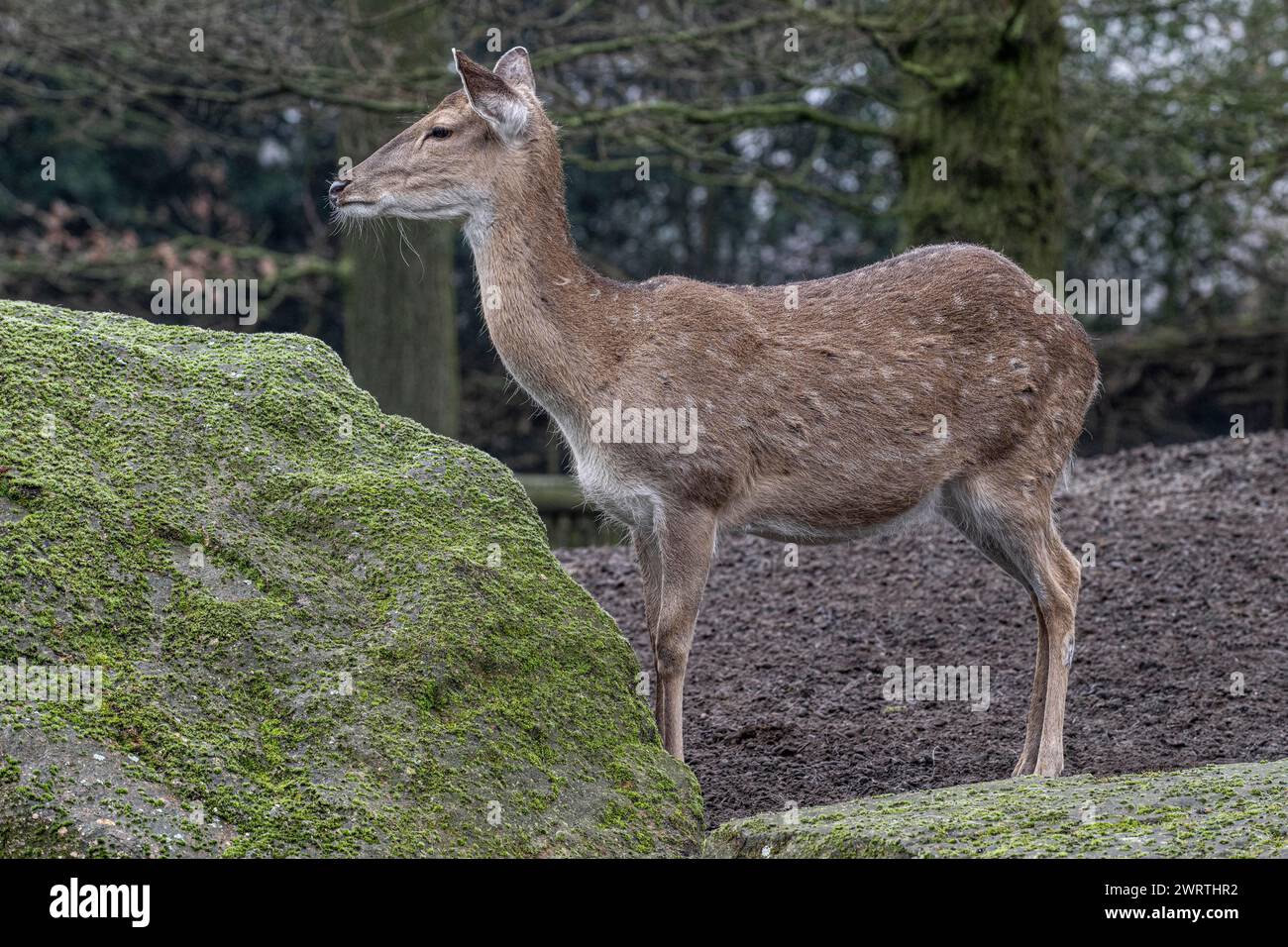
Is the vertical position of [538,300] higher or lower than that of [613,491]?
higher

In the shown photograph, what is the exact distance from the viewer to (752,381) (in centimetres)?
583

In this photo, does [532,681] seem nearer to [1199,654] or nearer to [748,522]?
[748,522]

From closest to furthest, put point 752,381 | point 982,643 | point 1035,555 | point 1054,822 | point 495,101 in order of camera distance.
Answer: point 1054,822, point 495,101, point 752,381, point 1035,555, point 982,643

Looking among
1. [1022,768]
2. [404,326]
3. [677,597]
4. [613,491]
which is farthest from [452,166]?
[404,326]

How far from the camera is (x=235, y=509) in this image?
4.98m

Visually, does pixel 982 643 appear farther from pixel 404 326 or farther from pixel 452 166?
pixel 404 326

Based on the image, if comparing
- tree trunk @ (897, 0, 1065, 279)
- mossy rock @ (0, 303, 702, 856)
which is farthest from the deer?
tree trunk @ (897, 0, 1065, 279)

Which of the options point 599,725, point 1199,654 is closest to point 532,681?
point 599,725

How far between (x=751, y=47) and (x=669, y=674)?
6732 millimetres

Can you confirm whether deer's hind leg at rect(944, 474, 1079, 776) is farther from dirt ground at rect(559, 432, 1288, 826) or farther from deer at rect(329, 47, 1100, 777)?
dirt ground at rect(559, 432, 1288, 826)

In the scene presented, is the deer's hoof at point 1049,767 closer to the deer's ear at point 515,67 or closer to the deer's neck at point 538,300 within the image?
the deer's neck at point 538,300

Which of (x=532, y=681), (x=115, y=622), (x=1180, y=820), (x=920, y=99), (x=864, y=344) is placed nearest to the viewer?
(x=1180, y=820)

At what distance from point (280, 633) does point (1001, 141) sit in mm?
7590

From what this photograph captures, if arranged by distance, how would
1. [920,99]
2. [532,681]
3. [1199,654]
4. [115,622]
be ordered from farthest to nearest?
[920,99] < [1199,654] < [532,681] < [115,622]
